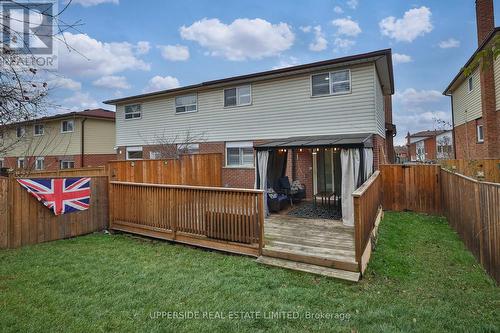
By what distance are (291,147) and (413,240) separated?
4124mm

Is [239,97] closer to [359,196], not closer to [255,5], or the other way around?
[255,5]

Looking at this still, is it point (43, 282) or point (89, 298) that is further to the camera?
point (43, 282)

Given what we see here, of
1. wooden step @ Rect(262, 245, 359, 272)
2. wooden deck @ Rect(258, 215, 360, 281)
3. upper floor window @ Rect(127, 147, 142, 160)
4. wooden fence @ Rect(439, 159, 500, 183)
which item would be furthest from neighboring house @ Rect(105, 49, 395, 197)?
wooden step @ Rect(262, 245, 359, 272)

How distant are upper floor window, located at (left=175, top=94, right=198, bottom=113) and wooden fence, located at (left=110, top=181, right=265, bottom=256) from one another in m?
8.15

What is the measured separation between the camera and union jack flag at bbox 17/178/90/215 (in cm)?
681

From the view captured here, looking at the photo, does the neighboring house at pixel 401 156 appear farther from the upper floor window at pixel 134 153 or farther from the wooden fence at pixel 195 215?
the wooden fence at pixel 195 215

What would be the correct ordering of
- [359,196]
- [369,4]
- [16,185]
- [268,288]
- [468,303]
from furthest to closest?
[369,4] → [16,185] → [359,196] → [268,288] → [468,303]

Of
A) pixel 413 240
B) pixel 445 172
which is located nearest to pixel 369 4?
pixel 445 172

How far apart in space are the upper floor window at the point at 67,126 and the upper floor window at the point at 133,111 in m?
7.18

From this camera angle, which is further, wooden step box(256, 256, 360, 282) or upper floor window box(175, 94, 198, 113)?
upper floor window box(175, 94, 198, 113)

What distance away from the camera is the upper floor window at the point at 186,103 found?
15359 millimetres

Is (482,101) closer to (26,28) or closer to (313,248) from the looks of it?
(313,248)

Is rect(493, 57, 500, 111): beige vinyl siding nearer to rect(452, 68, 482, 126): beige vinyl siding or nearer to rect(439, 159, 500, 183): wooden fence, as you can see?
rect(452, 68, 482, 126): beige vinyl siding

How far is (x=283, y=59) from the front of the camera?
68.7 feet
